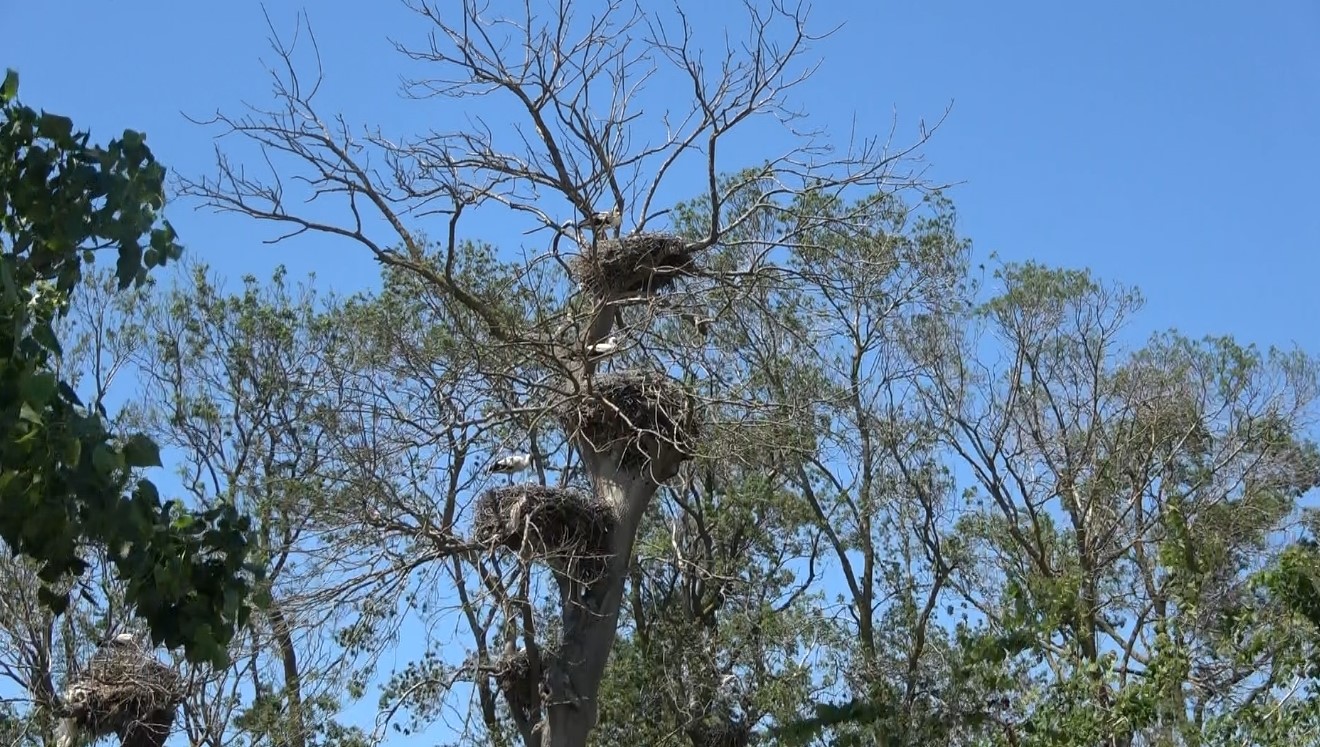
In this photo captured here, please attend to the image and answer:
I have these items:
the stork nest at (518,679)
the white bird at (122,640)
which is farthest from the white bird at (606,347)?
the white bird at (122,640)

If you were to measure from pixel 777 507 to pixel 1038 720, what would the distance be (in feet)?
21.8

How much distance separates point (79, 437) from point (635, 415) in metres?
4.69

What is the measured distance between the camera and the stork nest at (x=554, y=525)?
8.53 meters

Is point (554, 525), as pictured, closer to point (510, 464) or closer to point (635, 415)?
point (635, 415)

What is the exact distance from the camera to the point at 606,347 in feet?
28.5

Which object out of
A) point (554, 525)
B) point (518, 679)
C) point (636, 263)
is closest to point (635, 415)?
point (554, 525)

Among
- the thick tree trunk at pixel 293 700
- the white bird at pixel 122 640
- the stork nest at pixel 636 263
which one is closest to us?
the stork nest at pixel 636 263

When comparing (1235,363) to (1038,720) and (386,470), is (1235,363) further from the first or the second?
(386,470)

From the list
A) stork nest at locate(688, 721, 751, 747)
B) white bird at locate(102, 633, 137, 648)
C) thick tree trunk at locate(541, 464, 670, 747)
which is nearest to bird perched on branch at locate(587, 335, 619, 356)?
thick tree trunk at locate(541, 464, 670, 747)

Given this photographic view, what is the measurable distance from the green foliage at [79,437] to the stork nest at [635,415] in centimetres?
373

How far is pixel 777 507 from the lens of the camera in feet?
51.5

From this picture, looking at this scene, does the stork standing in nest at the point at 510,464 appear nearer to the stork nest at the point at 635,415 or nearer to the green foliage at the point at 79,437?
the stork nest at the point at 635,415

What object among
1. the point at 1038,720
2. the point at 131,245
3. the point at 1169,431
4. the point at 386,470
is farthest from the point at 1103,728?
the point at 1169,431

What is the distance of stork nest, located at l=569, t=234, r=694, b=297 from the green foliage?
158 inches
